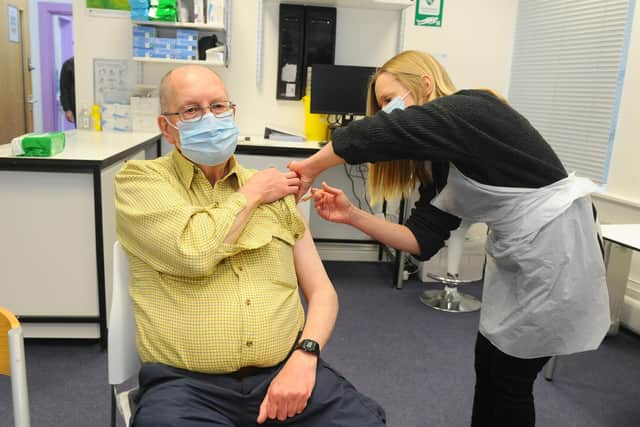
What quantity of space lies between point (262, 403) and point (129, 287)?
461mm

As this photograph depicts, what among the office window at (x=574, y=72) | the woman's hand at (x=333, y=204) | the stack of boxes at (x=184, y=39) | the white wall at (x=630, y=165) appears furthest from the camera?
the stack of boxes at (x=184, y=39)

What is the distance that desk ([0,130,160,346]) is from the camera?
2.35m

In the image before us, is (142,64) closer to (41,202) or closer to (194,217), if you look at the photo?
(41,202)

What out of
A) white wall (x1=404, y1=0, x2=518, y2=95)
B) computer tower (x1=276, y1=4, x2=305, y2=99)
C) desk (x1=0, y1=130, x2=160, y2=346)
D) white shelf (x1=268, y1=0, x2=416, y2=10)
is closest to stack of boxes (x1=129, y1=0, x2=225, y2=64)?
computer tower (x1=276, y1=4, x2=305, y2=99)

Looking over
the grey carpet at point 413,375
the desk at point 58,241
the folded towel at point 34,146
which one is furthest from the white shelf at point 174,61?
the grey carpet at point 413,375

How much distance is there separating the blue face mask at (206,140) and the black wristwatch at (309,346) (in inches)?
21.8

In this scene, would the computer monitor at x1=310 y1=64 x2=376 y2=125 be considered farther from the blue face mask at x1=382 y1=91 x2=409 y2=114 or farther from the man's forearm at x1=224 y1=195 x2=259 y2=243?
the man's forearm at x1=224 y1=195 x2=259 y2=243

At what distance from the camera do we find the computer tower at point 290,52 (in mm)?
3826

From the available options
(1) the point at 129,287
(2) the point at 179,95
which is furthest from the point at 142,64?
(1) the point at 129,287

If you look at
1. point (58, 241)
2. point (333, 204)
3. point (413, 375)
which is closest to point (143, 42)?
point (58, 241)

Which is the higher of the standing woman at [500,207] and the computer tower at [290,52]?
the computer tower at [290,52]

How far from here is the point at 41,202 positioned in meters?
2.38

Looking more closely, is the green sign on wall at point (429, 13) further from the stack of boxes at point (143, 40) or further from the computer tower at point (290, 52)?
the stack of boxes at point (143, 40)

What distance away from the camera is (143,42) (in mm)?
3580
